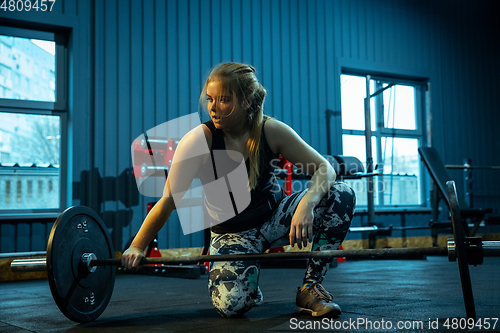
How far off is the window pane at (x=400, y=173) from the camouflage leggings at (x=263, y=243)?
349cm

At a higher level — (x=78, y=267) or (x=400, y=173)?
(x=400, y=173)

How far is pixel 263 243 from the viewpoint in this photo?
66.6 inches

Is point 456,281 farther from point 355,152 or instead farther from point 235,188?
point 355,152

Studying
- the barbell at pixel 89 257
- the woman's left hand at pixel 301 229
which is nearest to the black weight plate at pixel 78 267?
the barbell at pixel 89 257

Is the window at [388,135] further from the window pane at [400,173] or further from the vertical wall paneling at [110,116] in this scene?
the vertical wall paneling at [110,116]

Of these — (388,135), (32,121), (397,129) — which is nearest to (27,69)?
(32,121)

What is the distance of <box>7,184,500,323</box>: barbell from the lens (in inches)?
50.2

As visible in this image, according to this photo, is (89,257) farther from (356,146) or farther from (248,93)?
(356,146)

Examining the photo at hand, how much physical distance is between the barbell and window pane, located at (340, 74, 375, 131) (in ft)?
11.6

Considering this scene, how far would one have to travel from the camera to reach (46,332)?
1.41 m

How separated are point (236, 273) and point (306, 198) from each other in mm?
371

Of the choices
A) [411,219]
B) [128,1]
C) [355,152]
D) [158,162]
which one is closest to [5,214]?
[158,162]

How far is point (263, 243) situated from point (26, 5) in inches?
111

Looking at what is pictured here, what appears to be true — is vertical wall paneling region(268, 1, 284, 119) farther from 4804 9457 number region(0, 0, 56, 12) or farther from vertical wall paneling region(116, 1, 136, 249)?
4804 9457 number region(0, 0, 56, 12)
